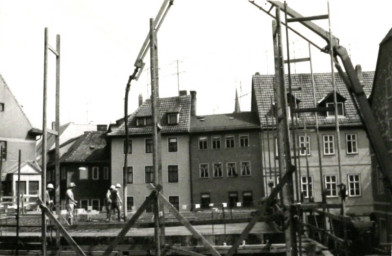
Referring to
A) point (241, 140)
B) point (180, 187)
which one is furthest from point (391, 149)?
point (180, 187)

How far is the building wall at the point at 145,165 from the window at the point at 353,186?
588 inches

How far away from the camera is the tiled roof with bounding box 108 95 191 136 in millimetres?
47250

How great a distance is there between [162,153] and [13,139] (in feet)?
50.4

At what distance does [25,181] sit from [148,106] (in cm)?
1422

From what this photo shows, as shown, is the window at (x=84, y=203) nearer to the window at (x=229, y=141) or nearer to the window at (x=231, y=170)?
the window at (x=231, y=170)

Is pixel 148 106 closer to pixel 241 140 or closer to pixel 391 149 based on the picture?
pixel 241 140

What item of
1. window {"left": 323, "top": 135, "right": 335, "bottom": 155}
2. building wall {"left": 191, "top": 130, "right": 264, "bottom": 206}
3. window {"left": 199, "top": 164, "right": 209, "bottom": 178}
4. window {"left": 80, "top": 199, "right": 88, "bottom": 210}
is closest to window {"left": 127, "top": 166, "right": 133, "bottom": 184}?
building wall {"left": 191, "top": 130, "right": 264, "bottom": 206}

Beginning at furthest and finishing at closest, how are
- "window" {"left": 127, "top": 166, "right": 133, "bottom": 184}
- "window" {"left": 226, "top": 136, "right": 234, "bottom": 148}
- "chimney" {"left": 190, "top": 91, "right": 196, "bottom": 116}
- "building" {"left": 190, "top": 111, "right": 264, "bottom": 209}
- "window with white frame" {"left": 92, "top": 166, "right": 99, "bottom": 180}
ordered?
"window with white frame" {"left": 92, "top": 166, "right": 99, "bottom": 180}
"chimney" {"left": 190, "top": 91, "right": 196, "bottom": 116}
"window" {"left": 127, "top": 166, "right": 133, "bottom": 184}
"window" {"left": 226, "top": 136, "right": 234, "bottom": 148}
"building" {"left": 190, "top": 111, "right": 264, "bottom": 209}

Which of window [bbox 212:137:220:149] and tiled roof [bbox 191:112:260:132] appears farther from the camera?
window [bbox 212:137:220:149]

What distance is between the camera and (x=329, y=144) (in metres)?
43.4

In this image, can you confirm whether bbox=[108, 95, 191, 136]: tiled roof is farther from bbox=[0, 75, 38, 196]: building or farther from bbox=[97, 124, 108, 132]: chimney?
bbox=[97, 124, 108, 132]: chimney

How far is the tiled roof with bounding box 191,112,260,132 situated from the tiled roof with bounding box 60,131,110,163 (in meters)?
12.0

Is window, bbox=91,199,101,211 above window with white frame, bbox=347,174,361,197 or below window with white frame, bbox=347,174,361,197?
below

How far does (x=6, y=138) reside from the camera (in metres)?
47.6
